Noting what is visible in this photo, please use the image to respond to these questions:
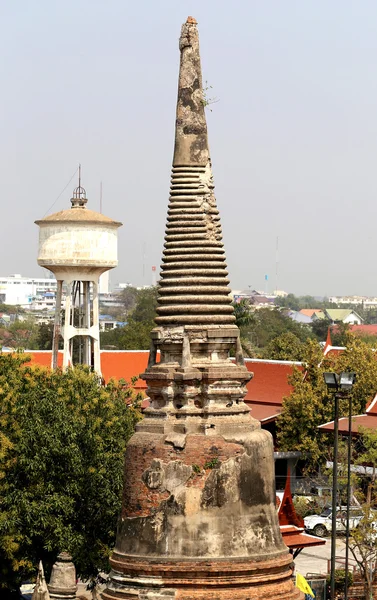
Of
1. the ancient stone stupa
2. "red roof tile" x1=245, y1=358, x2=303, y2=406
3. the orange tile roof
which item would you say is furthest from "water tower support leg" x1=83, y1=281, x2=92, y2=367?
the ancient stone stupa

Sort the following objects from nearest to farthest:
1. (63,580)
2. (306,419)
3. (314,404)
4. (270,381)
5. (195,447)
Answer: (195,447) < (63,580) < (306,419) < (314,404) < (270,381)

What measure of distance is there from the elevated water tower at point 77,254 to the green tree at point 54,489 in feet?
60.2

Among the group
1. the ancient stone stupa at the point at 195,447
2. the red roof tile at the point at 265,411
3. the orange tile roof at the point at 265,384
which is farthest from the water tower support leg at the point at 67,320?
Answer: the ancient stone stupa at the point at 195,447

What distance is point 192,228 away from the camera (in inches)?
993

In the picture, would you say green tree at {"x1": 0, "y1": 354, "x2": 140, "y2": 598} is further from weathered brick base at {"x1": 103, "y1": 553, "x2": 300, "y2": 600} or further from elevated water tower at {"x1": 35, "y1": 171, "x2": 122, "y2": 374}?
elevated water tower at {"x1": 35, "y1": 171, "x2": 122, "y2": 374}

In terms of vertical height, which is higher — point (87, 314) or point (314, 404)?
point (87, 314)

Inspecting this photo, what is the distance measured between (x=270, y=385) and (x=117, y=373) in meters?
9.29

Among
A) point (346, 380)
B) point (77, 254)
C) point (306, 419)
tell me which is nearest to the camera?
point (346, 380)

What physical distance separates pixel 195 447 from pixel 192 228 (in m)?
3.55

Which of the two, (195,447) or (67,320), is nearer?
(195,447)

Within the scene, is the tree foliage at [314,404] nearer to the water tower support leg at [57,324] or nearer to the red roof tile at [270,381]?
the red roof tile at [270,381]

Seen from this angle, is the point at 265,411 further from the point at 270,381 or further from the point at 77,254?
the point at 77,254

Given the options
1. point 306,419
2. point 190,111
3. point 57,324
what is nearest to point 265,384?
point 306,419

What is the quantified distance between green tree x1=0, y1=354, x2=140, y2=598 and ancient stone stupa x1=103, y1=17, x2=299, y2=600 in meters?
12.9
